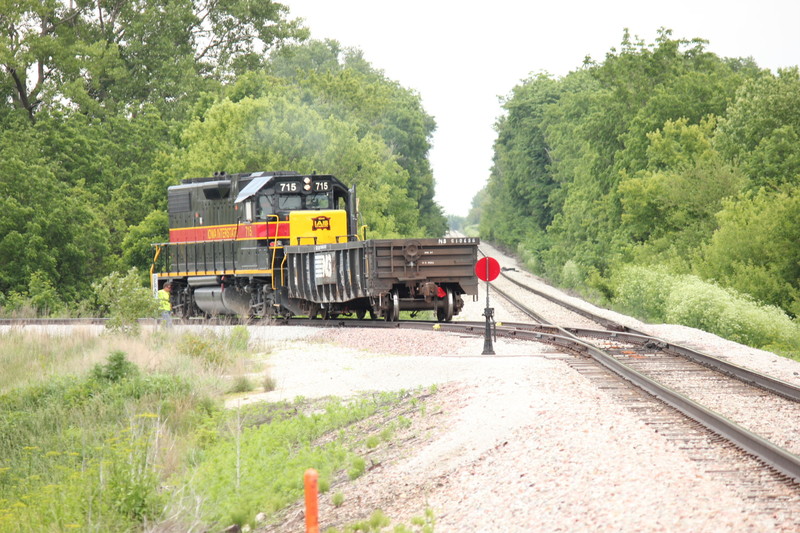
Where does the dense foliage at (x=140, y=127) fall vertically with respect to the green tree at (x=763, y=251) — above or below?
above

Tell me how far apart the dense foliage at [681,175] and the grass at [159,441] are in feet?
55.4

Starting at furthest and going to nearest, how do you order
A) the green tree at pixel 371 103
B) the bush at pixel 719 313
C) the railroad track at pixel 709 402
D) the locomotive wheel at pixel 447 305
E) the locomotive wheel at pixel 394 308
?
1. the green tree at pixel 371 103
2. the bush at pixel 719 313
3. the locomotive wheel at pixel 447 305
4. the locomotive wheel at pixel 394 308
5. the railroad track at pixel 709 402

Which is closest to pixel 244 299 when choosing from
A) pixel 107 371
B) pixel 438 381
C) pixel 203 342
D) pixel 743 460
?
pixel 203 342

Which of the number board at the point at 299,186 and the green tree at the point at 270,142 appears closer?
the number board at the point at 299,186

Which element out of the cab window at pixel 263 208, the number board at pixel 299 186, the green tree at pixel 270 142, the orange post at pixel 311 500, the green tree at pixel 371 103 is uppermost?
the green tree at pixel 371 103

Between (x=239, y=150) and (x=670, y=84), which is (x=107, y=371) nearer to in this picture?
(x=239, y=150)

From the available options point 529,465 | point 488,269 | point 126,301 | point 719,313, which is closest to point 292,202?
point 126,301

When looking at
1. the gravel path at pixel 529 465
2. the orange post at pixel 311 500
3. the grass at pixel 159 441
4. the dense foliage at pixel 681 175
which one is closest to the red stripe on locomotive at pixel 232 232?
the grass at pixel 159 441

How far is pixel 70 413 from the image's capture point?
46.8 feet

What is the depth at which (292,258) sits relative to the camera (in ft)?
77.9

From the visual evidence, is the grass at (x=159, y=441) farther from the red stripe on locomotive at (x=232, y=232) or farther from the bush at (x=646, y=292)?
the bush at (x=646, y=292)

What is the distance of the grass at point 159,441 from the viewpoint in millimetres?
8578

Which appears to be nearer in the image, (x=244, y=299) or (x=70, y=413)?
(x=70, y=413)

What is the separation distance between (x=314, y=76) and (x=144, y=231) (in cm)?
1364
